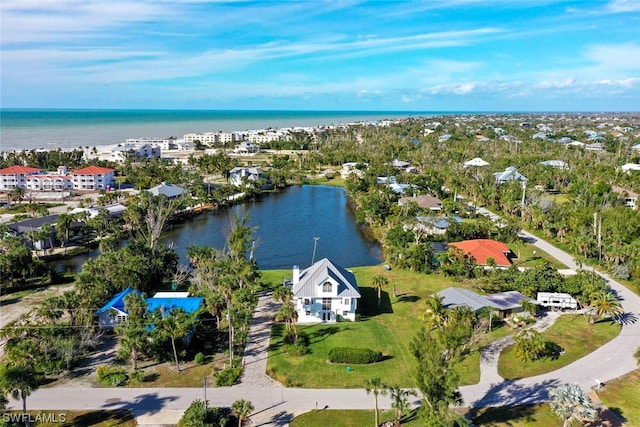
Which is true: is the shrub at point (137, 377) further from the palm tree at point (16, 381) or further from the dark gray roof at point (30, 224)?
the dark gray roof at point (30, 224)

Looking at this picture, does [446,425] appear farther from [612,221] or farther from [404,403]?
[612,221]

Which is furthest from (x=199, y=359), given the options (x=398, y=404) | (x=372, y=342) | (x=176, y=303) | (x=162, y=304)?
(x=398, y=404)

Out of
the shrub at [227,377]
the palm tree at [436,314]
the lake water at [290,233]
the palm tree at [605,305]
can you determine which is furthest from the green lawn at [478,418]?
the lake water at [290,233]

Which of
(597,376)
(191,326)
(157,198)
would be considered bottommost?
(597,376)

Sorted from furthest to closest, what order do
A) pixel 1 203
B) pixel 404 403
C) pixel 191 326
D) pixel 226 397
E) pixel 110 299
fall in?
pixel 1 203
pixel 110 299
pixel 191 326
pixel 226 397
pixel 404 403

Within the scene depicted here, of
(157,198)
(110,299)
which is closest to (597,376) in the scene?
(110,299)
